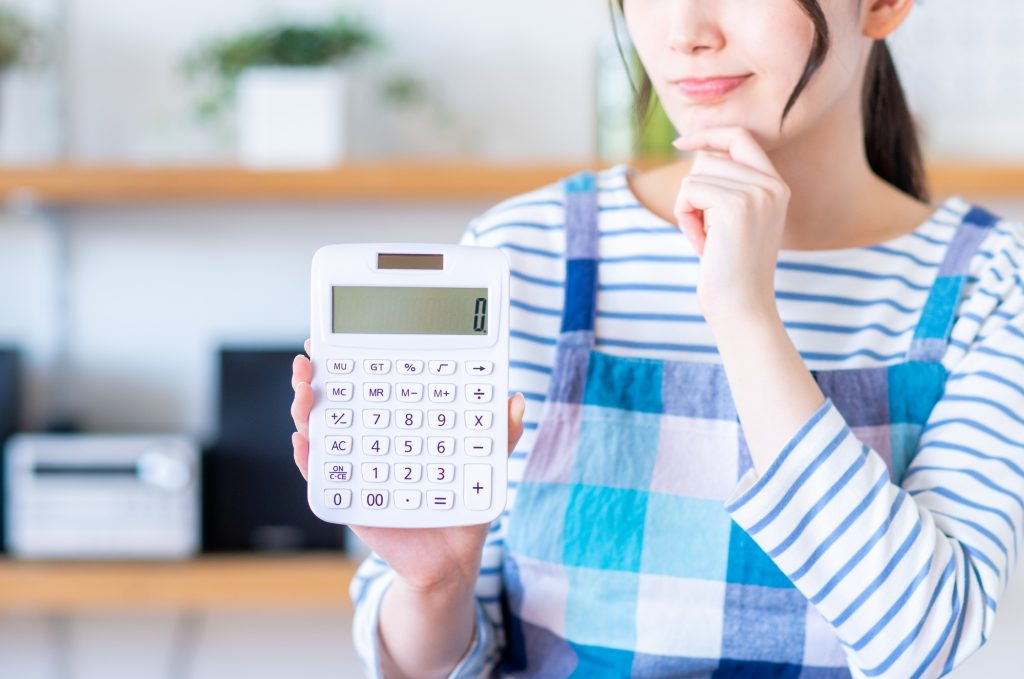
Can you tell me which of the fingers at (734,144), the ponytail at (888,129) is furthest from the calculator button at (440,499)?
the ponytail at (888,129)

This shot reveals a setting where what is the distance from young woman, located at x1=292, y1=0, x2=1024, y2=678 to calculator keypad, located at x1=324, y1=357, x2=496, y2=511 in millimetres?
21

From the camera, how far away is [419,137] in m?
1.68

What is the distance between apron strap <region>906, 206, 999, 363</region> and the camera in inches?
29.0

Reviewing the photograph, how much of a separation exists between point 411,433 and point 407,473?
22 mm

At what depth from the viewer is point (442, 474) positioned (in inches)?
23.8

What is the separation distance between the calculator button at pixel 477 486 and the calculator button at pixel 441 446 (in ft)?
0.04

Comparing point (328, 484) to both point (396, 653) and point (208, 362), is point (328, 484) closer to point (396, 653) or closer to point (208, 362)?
point (396, 653)

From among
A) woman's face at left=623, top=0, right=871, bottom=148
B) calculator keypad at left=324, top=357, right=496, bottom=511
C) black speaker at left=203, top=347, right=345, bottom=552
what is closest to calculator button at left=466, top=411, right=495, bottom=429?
calculator keypad at left=324, top=357, right=496, bottom=511

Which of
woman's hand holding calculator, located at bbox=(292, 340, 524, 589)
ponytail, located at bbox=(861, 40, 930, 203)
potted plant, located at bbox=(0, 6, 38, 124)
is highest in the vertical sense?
potted plant, located at bbox=(0, 6, 38, 124)

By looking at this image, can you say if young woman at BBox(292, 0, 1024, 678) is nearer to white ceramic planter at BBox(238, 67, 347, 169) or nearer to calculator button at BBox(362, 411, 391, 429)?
calculator button at BBox(362, 411, 391, 429)

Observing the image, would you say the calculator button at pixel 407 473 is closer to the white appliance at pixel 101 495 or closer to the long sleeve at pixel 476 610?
the long sleeve at pixel 476 610

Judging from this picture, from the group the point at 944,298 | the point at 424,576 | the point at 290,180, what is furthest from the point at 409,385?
the point at 290,180

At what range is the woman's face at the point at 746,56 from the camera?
2.19ft

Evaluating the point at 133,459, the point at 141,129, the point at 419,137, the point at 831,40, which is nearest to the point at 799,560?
the point at 831,40
